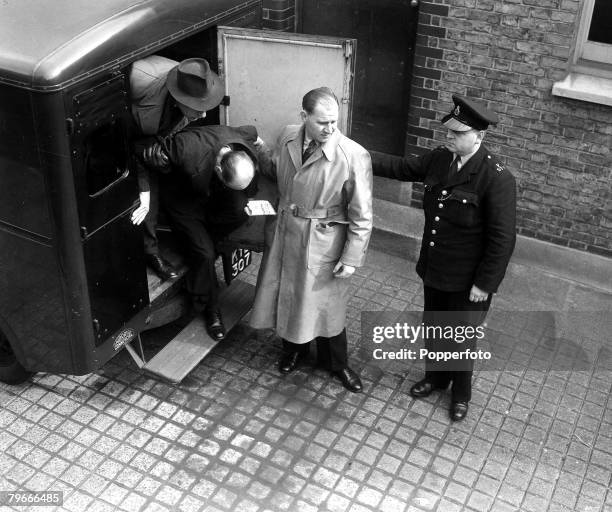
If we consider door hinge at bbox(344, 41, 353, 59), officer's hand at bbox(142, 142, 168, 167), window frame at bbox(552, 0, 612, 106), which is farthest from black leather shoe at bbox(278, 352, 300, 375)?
window frame at bbox(552, 0, 612, 106)

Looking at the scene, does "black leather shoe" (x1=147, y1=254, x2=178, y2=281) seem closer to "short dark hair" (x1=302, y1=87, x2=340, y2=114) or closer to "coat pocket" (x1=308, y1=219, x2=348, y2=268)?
"coat pocket" (x1=308, y1=219, x2=348, y2=268)

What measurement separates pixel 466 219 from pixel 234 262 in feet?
6.15

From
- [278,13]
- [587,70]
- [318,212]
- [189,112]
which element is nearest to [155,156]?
[189,112]

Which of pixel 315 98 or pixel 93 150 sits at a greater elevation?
pixel 315 98

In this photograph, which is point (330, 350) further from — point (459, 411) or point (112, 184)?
point (112, 184)

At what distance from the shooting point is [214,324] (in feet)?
18.6

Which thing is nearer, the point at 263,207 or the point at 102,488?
the point at 102,488

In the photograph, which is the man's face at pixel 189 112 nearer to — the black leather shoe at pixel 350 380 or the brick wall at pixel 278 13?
the black leather shoe at pixel 350 380

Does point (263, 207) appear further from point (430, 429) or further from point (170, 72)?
point (430, 429)

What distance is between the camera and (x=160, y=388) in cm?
546

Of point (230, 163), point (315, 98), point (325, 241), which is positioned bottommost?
point (325, 241)

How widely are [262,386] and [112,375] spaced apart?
39.9 inches

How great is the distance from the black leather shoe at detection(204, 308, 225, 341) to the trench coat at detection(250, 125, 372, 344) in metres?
0.39

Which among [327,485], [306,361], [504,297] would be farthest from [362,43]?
[327,485]
